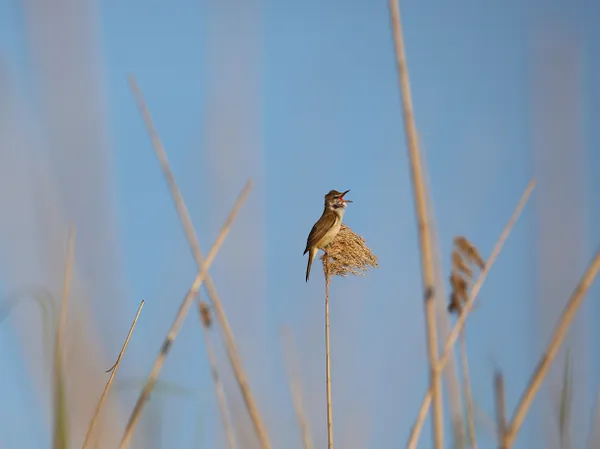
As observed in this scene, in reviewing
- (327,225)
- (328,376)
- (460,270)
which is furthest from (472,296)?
(327,225)

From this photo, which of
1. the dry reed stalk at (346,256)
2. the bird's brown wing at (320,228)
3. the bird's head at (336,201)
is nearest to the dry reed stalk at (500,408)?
the dry reed stalk at (346,256)

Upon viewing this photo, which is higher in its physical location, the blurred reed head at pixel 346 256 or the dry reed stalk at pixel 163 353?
the blurred reed head at pixel 346 256

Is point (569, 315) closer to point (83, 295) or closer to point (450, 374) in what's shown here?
point (450, 374)

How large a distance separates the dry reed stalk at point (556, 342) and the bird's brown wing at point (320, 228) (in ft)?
15.8

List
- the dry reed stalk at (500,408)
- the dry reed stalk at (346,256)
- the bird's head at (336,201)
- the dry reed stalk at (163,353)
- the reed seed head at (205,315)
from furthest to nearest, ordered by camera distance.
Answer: the bird's head at (336,201) → the dry reed stalk at (346,256) → the reed seed head at (205,315) → the dry reed stalk at (163,353) → the dry reed stalk at (500,408)

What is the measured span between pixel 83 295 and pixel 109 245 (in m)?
0.33

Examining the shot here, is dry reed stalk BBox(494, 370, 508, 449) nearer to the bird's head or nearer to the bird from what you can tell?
the bird

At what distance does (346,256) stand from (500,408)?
3651mm

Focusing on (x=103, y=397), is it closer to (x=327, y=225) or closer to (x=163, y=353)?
(x=163, y=353)

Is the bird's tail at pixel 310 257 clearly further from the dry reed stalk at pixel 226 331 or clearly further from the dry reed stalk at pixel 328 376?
the dry reed stalk at pixel 226 331

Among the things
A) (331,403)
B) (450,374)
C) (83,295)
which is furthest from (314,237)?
(83,295)

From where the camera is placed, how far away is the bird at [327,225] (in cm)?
694

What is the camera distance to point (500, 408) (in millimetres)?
1905

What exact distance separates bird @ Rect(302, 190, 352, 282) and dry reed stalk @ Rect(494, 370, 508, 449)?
4544mm
